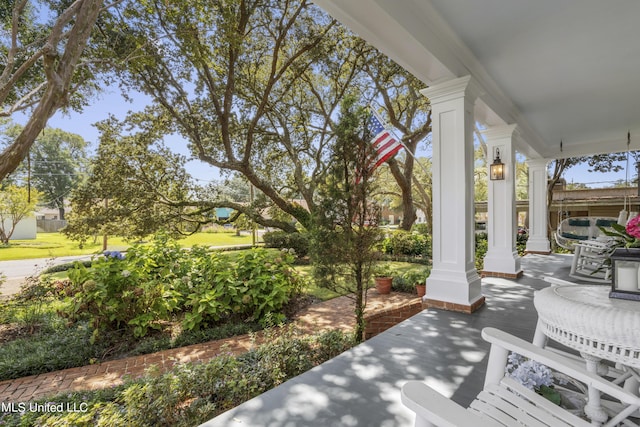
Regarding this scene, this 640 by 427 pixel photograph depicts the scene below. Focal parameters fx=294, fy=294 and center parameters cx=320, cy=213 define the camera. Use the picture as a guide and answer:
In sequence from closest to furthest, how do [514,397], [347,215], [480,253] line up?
[514,397] → [347,215] → [480,253]

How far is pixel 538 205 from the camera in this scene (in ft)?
23.9

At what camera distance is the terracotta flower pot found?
6164 mm

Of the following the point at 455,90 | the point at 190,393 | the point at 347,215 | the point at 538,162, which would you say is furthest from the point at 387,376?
the point at 538,162

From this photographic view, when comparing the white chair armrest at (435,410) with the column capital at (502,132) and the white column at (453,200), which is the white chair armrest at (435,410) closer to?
the white column at (453,200)

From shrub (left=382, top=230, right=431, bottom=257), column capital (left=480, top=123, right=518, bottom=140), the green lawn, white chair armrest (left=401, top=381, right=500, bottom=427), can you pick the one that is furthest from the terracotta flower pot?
the green lawn

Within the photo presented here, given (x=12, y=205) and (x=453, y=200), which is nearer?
(x=453, y=200)

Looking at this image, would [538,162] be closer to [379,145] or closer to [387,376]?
[379,145]

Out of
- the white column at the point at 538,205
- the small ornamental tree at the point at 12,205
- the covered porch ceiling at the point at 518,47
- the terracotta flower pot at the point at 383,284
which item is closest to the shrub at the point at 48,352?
the covered porch ceiling at the point at 518,47

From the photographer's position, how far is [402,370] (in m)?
2.04

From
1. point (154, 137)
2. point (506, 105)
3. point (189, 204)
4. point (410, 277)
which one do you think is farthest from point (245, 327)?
point (154, 137)

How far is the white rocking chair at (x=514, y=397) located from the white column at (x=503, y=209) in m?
4.14

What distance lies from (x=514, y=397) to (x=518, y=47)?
330 cm

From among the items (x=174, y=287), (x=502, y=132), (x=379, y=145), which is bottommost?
(x=174, y=287)

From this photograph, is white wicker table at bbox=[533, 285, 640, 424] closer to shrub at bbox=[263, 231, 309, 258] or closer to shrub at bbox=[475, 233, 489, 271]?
shrub at bbox=[475, 233, 489, 271]
